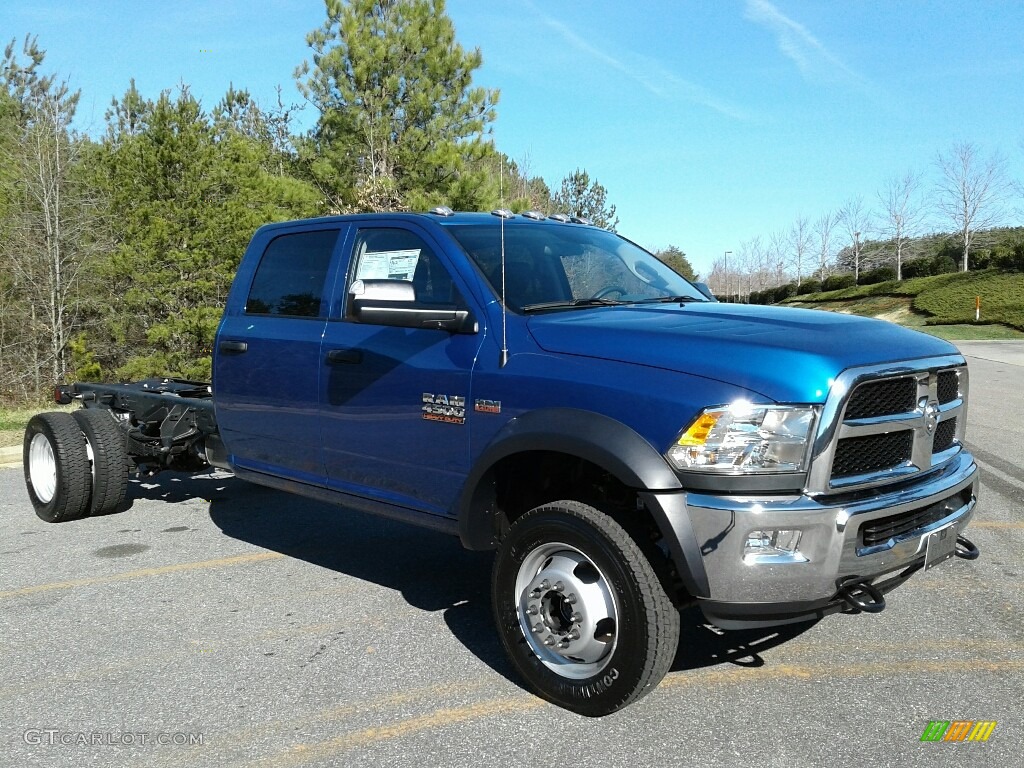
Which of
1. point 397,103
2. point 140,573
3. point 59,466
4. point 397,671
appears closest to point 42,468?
point 59,466

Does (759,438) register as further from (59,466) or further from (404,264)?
(59,466)

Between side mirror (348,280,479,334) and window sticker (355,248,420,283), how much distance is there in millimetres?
356

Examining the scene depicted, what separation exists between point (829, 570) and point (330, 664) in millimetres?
2143

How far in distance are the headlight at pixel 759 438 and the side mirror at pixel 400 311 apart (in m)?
1.27

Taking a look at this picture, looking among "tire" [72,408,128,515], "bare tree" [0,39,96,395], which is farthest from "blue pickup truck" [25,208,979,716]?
"bare tree" [0,39,96,395]

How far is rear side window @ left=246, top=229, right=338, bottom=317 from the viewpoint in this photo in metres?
4.81

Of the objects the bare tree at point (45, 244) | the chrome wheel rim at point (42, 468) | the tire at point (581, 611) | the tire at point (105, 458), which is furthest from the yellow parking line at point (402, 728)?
the bare tree at point (45, 244)

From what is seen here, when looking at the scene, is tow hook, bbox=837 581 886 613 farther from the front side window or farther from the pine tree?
the pine tree

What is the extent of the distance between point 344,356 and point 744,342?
6.80ft

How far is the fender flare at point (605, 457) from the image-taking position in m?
3.04

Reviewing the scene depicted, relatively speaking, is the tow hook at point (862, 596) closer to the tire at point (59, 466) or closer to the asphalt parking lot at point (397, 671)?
the asphalt parking lot at point (397, 671)

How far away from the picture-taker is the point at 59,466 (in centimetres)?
619

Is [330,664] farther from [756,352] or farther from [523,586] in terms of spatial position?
[756,352]

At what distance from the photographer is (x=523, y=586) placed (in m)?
3.55
